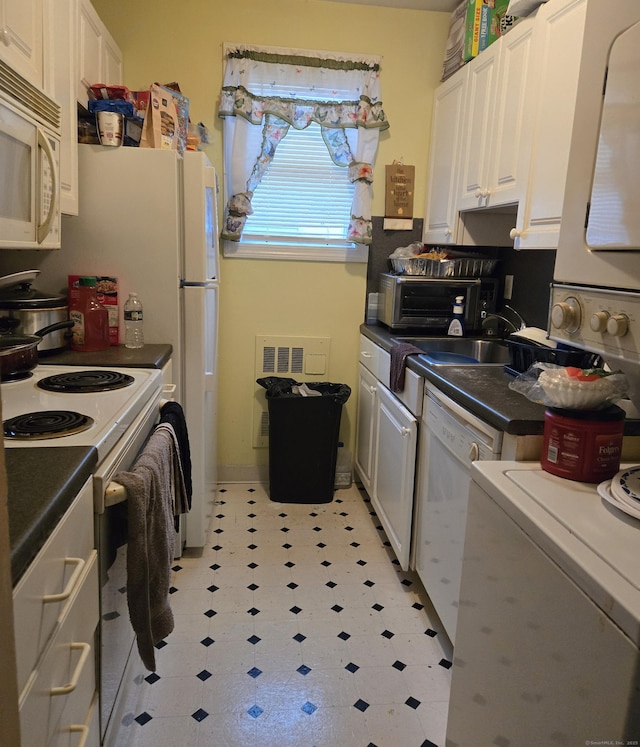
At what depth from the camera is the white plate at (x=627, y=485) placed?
3.69ft

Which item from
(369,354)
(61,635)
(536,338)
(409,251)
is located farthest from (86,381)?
(409,251)

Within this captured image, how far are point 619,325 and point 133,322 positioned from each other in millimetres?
1755

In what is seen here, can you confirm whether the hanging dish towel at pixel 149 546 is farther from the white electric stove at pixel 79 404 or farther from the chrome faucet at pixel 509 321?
the chrome faucet at pixel 509 321

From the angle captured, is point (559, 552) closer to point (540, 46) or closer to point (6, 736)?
point (6, 736)

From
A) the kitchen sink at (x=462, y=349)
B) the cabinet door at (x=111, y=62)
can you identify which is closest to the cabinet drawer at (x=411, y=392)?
the kitchen sink at (x=462, y=349)

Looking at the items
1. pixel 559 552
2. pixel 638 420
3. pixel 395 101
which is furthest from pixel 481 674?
pixel 395 101

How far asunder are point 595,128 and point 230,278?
7.38 feet

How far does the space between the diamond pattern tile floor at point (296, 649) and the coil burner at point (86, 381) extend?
937 millimetres

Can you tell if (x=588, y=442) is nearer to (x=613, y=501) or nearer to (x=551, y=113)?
(x=613, y=501)

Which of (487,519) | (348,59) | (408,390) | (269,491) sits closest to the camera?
(487,519)

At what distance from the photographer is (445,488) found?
1912 mm

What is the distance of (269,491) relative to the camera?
3.17 metres

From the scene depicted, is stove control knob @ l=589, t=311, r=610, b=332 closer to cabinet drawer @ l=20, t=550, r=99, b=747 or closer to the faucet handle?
cabinet drawer @ l=20, t=550, r=99, b=747

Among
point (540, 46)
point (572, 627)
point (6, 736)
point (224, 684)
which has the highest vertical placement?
point (540, 46)
